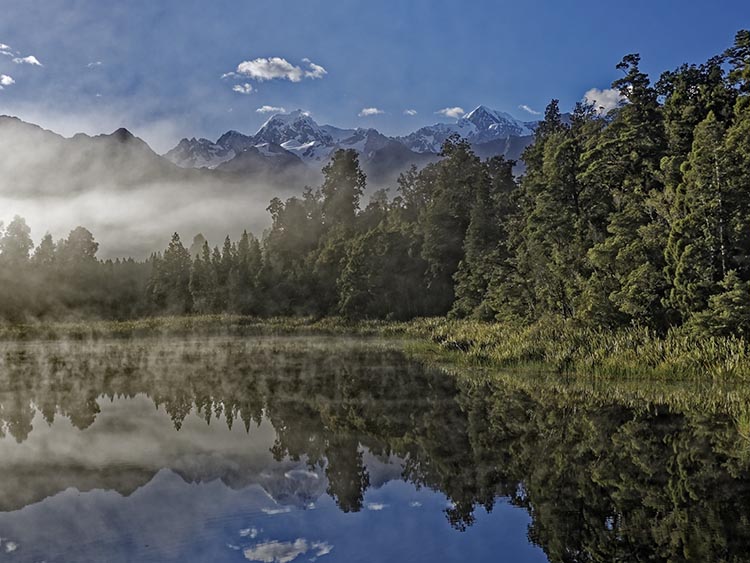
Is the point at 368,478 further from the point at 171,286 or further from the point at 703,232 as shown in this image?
the point at 171,286

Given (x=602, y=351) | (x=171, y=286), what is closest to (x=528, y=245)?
(x=602, y=351)

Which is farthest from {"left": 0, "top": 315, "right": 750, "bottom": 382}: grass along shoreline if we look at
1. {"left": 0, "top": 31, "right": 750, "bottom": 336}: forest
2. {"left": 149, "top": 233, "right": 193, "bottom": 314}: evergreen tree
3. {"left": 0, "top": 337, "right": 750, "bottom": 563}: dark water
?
{"left": 149, "top": 233, "right": 193, "bottom": 314}: evergreen tree

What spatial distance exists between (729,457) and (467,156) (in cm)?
7905

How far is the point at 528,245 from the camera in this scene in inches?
1839

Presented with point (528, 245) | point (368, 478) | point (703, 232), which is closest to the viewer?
point (368, 478)

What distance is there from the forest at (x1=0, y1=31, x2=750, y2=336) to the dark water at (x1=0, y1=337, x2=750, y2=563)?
13365mm

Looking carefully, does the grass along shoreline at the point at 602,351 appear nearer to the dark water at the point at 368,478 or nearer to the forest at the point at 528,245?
the forest at the point at 528,245

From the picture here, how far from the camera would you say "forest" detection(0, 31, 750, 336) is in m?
27.3

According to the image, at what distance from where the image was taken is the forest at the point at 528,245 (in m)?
27.3

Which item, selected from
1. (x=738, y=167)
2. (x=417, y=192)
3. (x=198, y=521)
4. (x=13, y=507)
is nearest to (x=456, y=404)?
(x=198, y=521)

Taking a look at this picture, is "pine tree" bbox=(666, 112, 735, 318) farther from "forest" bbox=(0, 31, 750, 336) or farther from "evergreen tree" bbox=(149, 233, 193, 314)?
"evergreen tree" bbox=(149, 233, 193, 314)

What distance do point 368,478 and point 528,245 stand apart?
38415 mm

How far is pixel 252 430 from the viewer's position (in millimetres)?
14867

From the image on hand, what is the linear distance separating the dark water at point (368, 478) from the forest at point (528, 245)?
43.8 ft
